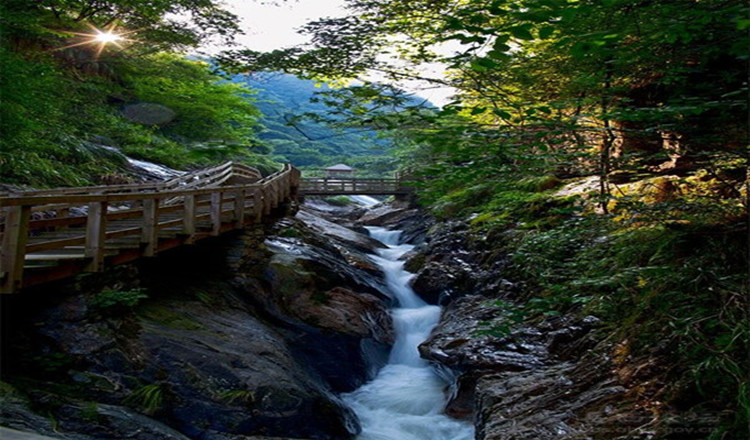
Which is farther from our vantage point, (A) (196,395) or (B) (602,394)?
(A) (196,395)

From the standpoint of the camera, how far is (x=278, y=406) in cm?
719

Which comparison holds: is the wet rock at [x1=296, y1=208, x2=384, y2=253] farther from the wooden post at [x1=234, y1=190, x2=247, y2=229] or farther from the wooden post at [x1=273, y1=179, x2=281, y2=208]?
the wooden post at [x1=234, y1=190, x2=247, y2=229]

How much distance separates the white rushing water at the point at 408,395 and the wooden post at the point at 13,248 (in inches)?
221

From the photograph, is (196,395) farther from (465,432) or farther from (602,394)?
(602,394)

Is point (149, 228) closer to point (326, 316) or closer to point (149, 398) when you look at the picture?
point (149, 398)

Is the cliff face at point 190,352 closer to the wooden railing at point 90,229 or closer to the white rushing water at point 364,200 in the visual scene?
the wooden railing at point 90,229

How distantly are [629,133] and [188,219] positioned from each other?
284 inches

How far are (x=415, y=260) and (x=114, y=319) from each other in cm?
1029

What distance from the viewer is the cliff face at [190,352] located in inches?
231

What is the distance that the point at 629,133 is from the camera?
5.61 meters

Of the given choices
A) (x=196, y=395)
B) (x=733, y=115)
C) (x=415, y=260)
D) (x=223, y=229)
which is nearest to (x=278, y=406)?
(x=196, y=395)

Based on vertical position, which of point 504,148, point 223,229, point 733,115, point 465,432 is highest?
point 733,115

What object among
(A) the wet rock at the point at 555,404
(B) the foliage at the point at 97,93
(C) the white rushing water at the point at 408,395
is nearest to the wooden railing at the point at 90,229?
(B) the foliage at the point at 97,93

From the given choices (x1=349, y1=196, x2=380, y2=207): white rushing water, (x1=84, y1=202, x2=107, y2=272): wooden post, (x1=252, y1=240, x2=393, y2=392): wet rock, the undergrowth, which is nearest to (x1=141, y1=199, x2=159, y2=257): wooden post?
(x1=84, y1=202, x2=107, y2=272): wooden post
